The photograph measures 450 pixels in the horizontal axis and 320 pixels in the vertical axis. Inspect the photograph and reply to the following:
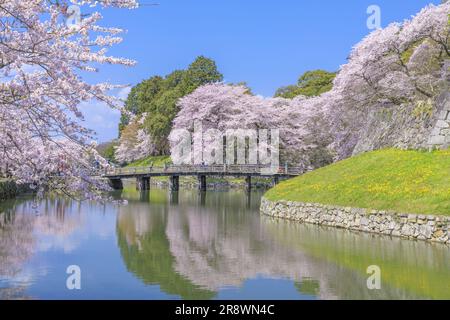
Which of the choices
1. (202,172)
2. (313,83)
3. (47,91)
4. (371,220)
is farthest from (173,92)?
(47,91)

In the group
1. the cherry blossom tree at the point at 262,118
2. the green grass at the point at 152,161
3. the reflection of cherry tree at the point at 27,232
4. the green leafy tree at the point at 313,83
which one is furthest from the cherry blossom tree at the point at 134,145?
the reflection of cherry tree at the point at 27,232

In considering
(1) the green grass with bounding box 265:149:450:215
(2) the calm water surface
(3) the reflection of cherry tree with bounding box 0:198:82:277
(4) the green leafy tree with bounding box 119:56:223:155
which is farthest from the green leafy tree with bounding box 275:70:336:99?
(2) the calm water surface

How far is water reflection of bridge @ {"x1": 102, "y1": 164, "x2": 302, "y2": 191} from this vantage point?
50.9m

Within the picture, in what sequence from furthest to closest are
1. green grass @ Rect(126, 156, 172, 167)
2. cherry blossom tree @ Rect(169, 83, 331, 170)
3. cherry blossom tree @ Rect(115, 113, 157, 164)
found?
cherry blossom tree @ Rect(115, 113, 157, 164), green grass @ Rect(126, 156, 172, 167), cherry blossom tree @ Rect(169, 83, 331, 170)

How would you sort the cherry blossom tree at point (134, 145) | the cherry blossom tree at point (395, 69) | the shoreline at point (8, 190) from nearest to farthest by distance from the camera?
1. the cherry blossom tree at point (395, 69)
2. the shoreline at point (8, 190)
3. the cherry blossom tree at point (134, 145)

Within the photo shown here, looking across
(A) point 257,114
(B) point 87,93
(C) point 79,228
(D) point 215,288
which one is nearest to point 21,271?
(D) point 215,288

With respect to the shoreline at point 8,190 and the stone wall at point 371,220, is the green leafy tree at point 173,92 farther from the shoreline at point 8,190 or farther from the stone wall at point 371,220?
the stone wall at point 371,220

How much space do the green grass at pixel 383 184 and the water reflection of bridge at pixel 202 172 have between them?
56.3 ft

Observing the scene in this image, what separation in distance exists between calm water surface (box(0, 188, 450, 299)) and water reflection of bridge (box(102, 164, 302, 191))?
2308cm

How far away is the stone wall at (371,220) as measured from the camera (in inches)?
802

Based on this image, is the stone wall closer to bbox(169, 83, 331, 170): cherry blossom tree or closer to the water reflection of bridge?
the water reflection of bridge

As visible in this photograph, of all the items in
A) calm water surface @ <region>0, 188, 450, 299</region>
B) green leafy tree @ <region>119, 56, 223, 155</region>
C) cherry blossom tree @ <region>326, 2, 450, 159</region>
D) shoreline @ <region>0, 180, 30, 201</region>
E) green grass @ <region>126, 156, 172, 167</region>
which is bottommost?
calm water surface @ <region>0, 188, 450, 299</region>
